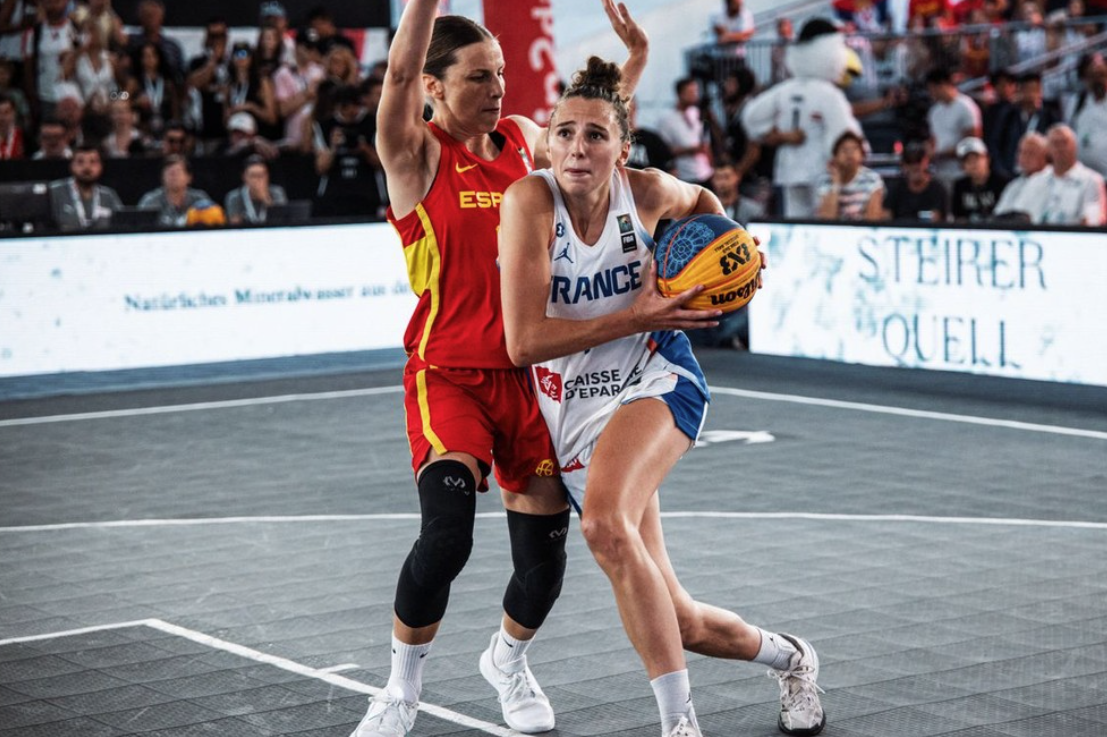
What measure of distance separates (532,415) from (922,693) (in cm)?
156

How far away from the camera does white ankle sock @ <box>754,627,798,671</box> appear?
481 centimetres

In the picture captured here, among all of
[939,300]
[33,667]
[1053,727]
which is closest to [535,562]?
[1053,727]

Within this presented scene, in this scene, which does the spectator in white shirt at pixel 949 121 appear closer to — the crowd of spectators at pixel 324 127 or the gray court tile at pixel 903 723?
the crowd of spectators at pixel 324 127

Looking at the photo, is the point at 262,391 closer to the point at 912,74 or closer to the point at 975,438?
the point at 975,438

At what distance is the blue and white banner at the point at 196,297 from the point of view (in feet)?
41.2

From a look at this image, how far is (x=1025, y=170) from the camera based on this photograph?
1323cm

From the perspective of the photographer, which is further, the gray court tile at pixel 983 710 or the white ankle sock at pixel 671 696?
the gray court tile at pixel 983 710

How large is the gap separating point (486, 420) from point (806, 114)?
11.2m

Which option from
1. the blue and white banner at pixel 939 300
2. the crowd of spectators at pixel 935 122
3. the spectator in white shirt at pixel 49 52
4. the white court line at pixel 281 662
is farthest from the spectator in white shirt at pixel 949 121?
the white court line at pixel 281 662

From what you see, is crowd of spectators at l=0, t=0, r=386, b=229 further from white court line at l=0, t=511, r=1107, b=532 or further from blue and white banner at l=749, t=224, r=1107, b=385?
white court line at l=0, t=511, r=1107, b=532

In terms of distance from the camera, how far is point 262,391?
12.6 m

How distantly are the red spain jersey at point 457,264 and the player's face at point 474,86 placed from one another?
0.36 feet

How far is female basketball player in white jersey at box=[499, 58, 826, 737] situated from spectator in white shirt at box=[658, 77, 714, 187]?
1226 cm

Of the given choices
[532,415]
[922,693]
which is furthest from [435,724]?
[922,693]
